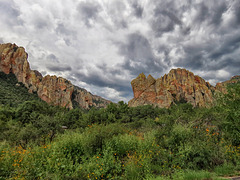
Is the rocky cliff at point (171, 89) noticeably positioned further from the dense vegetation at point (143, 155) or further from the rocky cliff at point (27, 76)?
the dense vegetation at point (143, 155)

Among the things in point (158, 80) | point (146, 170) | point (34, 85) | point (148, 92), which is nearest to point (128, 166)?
point (146, 170)

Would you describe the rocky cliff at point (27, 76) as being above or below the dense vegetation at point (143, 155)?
above

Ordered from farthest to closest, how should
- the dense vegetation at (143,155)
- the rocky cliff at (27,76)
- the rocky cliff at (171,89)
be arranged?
the rocky cliff at (171,89) < the rocky cliff at (27,76) < the dense vegetation at (143,155)

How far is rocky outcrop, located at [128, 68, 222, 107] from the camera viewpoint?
81250 mm

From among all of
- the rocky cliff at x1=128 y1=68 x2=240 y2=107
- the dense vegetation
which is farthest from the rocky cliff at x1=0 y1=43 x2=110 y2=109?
the dense vegetation

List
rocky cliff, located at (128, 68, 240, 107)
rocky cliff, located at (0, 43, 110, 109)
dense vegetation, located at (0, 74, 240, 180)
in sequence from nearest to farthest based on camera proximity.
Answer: dense vegetation, located at (0, 74, 240, 180) < rocky cliff, located at (0, 43, 110, 109) < rocky cliff, located at (128, 68, 240, 107)

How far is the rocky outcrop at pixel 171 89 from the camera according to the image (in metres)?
81.2

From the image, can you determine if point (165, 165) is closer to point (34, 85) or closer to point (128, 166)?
point (128, 166)

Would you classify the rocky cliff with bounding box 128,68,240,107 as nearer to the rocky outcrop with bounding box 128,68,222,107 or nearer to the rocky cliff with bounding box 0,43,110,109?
the rocky outcrop with bounding box 128,68,222,107

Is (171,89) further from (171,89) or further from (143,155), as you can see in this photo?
(143,155)

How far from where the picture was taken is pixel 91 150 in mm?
6070

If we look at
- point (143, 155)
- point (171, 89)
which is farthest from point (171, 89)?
point (143, 155)

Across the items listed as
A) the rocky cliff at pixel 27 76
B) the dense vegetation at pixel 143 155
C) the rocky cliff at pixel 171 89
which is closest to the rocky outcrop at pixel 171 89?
the rocky cliff at pixel 171 89

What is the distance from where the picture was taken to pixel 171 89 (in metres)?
87.1
